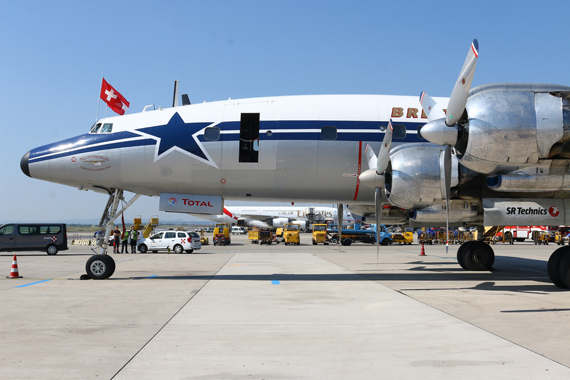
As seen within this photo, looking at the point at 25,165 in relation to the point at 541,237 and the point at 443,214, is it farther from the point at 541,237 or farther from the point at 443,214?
the point at 541,237

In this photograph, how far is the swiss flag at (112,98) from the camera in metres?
22.0

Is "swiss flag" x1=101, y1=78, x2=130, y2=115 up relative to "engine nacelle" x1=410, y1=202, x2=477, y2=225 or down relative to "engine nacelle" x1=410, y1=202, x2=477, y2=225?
up

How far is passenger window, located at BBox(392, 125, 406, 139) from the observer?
14438 mm

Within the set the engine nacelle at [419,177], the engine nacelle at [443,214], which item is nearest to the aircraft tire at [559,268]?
the engine nacelle at [443,214]

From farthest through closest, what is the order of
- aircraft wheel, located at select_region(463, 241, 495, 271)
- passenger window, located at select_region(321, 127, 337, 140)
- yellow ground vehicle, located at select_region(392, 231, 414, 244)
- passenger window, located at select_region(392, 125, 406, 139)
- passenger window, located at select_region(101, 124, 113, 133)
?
yellow ground vehicle, located at select_region(392, 231, 414, 244) → aircraft wheel, located at select_region(463, 241, 495, 271) → passenger window, located at select_region(101, 124, 113, 133) → passenger window, located at select_region(392, 125, 406, 139) → passenger window, located at select_region(321, 127, 337, 140)

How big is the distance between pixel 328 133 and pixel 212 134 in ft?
12.3

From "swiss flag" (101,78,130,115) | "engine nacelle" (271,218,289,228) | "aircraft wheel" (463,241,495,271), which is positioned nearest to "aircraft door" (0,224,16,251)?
"swiss flag" (101,78,130,115)

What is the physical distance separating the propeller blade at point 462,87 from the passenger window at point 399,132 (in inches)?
155

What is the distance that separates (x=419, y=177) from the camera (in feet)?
41.2

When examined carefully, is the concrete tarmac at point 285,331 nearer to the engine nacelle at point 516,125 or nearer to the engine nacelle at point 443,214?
the engine nacelle at point 443,214

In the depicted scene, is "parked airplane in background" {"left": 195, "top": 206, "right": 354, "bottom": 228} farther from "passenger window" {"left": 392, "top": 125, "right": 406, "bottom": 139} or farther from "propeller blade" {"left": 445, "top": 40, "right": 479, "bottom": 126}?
"propeller blade" {"left": 445, "top": 40, "right": 479, "bottom": 126}

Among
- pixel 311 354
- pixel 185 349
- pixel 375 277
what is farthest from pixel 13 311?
pixel 375 277

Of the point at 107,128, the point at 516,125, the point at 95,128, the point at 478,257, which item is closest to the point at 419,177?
the point at 516,125

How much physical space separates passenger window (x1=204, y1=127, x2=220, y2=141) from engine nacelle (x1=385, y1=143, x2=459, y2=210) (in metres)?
5.60
